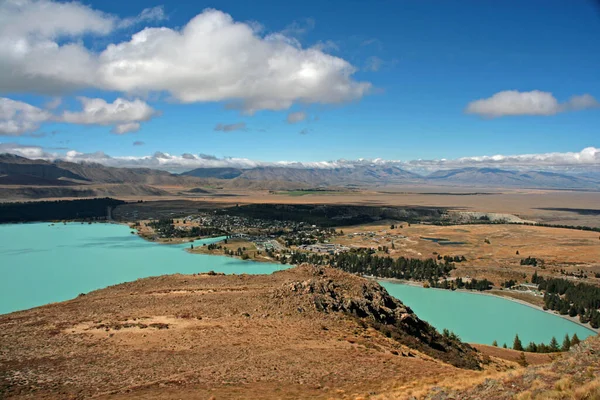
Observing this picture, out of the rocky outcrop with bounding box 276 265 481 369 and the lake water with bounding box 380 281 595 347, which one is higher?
the rocky outcrop with bounding box 276 265 481 369

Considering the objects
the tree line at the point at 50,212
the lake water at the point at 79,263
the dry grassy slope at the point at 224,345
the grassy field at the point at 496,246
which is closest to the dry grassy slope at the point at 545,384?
the dry grassy slope at the point at 224,345

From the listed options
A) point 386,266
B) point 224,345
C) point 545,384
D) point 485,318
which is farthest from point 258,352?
point 386,266

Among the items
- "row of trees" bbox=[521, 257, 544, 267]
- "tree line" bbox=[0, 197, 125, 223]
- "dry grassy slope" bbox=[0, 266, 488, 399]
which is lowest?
"row of trees" bbox=[521, 257, 544, 267]

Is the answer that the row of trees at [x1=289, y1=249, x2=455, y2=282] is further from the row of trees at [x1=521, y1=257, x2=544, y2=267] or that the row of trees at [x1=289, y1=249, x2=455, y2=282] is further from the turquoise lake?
the row of trees at [x1=521, y1=257, x2=544, y2=267]

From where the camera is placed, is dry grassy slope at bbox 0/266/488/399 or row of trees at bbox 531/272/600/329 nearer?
dry grassy slope at bbox 0/266/488/399

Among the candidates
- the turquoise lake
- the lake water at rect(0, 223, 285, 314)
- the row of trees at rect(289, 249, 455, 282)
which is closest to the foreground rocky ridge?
the turquoise lake

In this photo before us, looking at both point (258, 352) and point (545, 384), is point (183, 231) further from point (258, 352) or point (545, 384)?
point (545, 384)

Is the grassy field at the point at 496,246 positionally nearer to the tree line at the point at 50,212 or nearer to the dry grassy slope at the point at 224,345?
the dry grassy slope at the point at 224,345
